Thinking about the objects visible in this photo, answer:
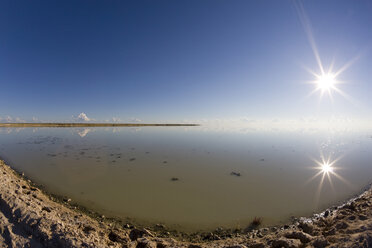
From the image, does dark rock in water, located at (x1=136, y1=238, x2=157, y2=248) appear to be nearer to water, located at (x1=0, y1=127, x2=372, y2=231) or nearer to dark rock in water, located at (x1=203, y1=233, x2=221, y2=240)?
water, located at (x1=0, y1=127, x2=372, y2=231)

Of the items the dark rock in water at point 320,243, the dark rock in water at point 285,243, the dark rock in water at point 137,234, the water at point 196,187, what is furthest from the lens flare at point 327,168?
the dark rock in water at point 137,234

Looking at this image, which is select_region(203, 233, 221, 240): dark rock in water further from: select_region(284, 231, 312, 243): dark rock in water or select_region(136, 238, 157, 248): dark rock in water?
select_region(284, 231, 312, 243): dark rock in water

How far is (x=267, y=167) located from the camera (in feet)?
45.5

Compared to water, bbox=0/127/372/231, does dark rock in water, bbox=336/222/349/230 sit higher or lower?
higher

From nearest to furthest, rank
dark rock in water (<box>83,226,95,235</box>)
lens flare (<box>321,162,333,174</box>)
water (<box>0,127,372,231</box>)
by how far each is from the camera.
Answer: dark rock in water (<box>83,226,95,235</box>)
water (<box>0,127,372,231</box>)
lens flare (<box>321,162,333,174</box>)

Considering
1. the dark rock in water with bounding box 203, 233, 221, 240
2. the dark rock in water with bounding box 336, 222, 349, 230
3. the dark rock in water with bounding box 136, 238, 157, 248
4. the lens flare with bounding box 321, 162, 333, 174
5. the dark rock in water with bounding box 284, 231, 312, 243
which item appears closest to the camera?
the dark rock in water with bounding box 284, 231, 312, 243

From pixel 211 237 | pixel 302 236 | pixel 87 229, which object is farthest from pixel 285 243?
pixel 87 229

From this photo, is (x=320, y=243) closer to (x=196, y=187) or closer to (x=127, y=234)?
(x=127, y=234)

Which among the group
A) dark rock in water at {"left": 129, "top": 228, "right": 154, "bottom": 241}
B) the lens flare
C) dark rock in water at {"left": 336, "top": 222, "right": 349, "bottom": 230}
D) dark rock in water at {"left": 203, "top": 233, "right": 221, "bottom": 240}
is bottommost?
dark rock in water at {"left": 203, "top": 233, "right": 221, "bottom": 240}

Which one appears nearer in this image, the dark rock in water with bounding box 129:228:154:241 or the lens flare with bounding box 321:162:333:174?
the dark rock in water with bounding box 129:228:154:241

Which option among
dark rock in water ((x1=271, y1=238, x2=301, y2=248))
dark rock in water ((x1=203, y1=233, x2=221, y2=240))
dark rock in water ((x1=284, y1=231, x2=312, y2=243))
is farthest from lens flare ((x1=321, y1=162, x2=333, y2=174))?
dark rock in water ((x1=203, y1=233, x2=221, y2=240))

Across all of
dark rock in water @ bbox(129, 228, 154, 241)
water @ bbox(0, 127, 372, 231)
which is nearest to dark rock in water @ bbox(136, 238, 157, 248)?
dark rock in water @ bbox(129, 228, 154, 241)

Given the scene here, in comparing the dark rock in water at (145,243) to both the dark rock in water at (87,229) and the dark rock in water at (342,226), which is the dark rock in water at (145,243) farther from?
the dark rock in water at (342,226)

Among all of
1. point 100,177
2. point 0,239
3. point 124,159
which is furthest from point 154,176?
point 0,239
